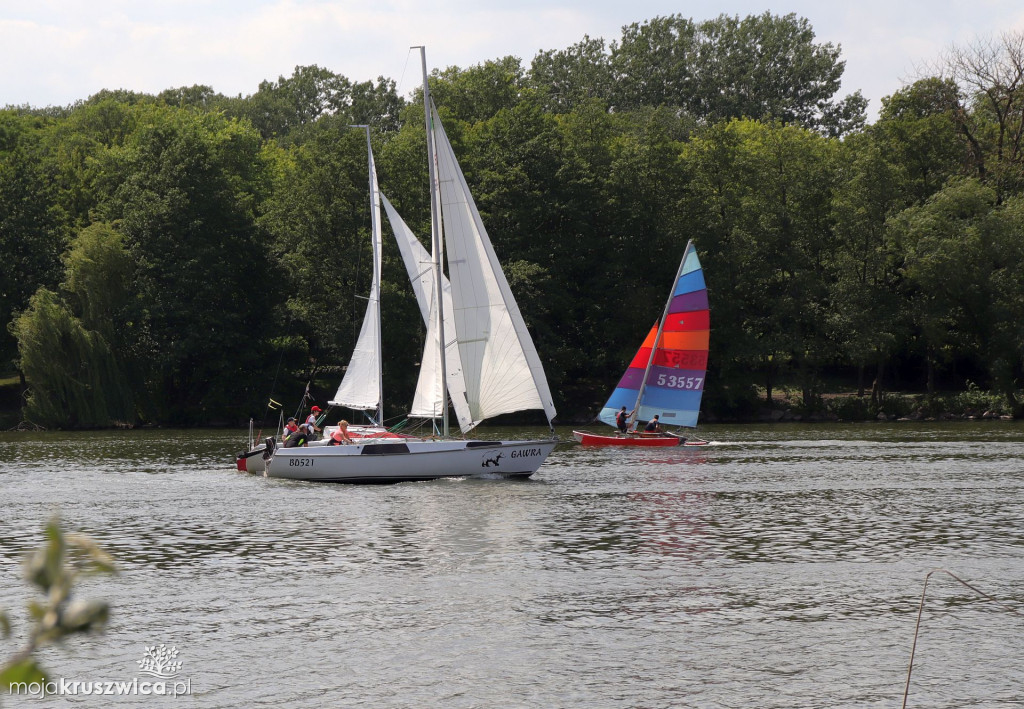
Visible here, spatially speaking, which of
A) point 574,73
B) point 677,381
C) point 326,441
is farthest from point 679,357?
point 574,73

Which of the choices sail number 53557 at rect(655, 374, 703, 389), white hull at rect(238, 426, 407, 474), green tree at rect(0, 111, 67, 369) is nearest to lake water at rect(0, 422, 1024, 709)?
white hull at rect(238, 426, 407, 474)

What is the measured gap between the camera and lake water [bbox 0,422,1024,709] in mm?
13453

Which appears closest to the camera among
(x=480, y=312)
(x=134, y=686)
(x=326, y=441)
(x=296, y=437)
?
(x=134, y=686)

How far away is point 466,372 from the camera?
124 ft

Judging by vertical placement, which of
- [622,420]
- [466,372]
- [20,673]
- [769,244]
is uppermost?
[769,244]

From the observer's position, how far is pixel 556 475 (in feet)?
130

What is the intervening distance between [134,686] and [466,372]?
81.5ft

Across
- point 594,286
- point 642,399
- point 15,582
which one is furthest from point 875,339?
point 15,582

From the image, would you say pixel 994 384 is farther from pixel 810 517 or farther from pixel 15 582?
pixel 15 582

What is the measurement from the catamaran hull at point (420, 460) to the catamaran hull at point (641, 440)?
15377 millimetres

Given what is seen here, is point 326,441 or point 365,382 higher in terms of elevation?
point 365,382

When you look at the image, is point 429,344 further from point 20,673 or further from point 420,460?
point 20,673

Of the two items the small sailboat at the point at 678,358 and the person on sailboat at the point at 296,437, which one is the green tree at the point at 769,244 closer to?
the small sailboat at the point at 678,358

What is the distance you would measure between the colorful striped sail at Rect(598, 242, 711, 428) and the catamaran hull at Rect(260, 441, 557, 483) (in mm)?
17859
